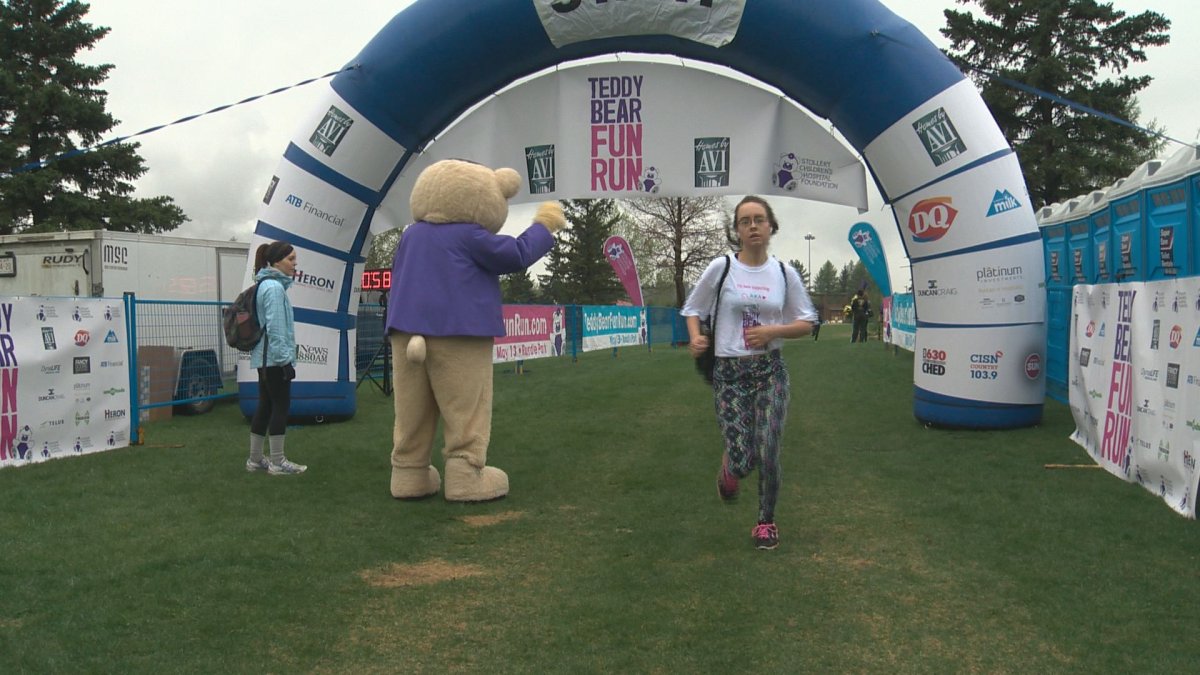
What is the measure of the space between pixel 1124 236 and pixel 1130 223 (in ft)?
0.63

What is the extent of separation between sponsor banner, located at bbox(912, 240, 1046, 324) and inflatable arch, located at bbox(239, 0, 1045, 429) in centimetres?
1

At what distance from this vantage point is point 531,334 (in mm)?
18875

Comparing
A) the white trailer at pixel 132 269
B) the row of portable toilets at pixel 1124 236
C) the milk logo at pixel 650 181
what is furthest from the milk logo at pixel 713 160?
the white trailer at pixel 132 269

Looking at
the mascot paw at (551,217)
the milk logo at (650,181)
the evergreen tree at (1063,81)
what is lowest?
the mascot paw at (551,217)

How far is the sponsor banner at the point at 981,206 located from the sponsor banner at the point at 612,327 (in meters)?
14.7

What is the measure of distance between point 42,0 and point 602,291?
3673 centimetres

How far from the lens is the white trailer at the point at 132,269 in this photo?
13288mm

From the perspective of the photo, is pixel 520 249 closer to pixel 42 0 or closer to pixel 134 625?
pixel 134 625

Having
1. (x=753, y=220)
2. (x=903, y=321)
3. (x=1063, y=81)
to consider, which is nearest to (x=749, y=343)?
(x=753, y=220)

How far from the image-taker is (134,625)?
3707mm

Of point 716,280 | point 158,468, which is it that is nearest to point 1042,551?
point 716,280

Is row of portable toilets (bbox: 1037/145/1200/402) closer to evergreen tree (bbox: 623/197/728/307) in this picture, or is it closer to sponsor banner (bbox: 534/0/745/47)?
sponsor banner (bbox: 534/0/745/47)

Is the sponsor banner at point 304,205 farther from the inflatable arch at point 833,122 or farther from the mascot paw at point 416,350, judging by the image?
the mascot paw at point 416,350

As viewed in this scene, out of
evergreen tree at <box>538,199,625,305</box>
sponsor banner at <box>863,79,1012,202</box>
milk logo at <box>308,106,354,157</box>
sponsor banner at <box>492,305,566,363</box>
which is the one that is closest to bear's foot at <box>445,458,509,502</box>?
milk logo at <box>308,106,354,157</box>
